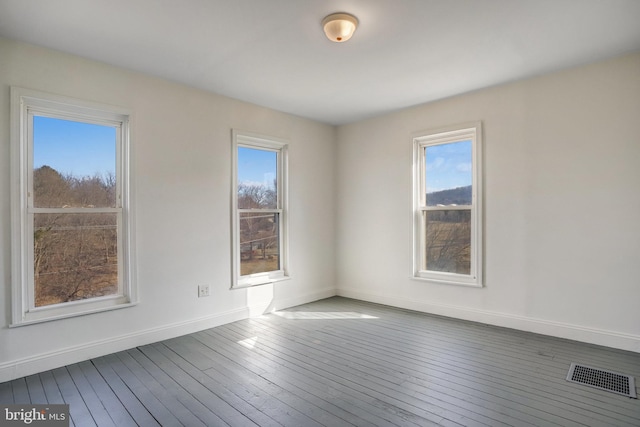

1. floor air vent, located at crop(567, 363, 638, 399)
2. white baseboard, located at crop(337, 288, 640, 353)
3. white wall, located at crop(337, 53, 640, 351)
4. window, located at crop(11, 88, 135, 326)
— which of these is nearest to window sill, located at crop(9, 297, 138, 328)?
window, located at crop(11, 88, 135, 326)

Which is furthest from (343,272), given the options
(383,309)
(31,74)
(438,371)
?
(31,74)

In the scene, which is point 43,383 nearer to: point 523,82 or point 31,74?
point 31,74

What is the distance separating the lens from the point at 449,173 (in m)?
4.36

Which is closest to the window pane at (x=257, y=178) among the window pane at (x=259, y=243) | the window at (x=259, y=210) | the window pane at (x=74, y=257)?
the window at (x=259, y=210)

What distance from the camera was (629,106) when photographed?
3.12 meters

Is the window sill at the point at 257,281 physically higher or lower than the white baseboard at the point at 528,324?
higher

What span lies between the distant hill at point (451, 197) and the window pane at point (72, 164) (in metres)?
3.60

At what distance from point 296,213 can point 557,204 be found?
3.04 meters

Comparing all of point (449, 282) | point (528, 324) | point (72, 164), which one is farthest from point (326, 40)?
point (528, 324)

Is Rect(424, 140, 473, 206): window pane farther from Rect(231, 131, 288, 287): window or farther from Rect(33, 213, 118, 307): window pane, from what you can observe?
Rect(33, 213, 118, 307): window pane

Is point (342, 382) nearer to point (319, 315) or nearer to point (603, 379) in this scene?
point (319, 315)

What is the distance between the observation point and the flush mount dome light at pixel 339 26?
2.44m

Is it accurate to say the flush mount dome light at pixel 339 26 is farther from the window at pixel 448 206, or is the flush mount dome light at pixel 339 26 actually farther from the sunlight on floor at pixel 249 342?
the sunlight on floor at pixel 249 342

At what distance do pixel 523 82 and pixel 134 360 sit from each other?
461cm
